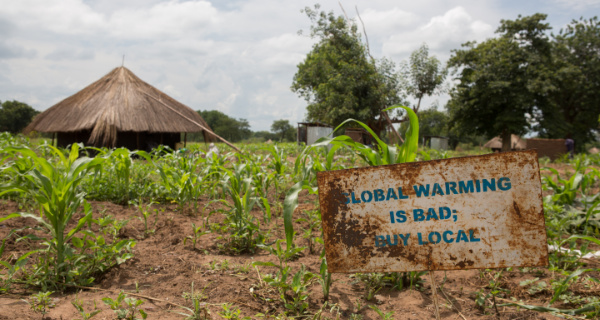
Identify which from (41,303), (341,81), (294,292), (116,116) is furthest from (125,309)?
(341,81)

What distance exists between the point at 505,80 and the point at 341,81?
9.46m

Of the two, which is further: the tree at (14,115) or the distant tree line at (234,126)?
the distant tree line at (234,126)

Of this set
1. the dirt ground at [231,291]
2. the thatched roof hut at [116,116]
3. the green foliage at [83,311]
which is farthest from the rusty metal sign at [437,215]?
the thatched roof hut at [116,116]

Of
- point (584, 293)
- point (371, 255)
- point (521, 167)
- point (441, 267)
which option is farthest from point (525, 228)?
point (584, 293)

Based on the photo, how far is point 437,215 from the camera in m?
1.59

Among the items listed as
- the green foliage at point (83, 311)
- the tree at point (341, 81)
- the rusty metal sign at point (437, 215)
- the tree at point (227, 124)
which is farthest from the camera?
the tree at point (227, 124)

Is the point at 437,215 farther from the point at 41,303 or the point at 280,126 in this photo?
the point at 280,126

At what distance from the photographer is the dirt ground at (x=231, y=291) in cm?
186

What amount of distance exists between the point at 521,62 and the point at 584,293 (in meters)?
22.0

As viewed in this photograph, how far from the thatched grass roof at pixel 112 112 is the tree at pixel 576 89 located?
18985mm

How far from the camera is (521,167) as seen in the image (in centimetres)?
153

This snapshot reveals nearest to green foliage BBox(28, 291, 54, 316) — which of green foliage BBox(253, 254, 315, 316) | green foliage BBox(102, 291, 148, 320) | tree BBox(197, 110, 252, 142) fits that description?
green foliage BBox(102, 291, 148, 320)

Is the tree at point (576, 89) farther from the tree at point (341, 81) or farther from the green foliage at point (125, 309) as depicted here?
the green foliage at point (125, 309)

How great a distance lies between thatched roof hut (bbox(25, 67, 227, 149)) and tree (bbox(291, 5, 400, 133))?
6969mm
